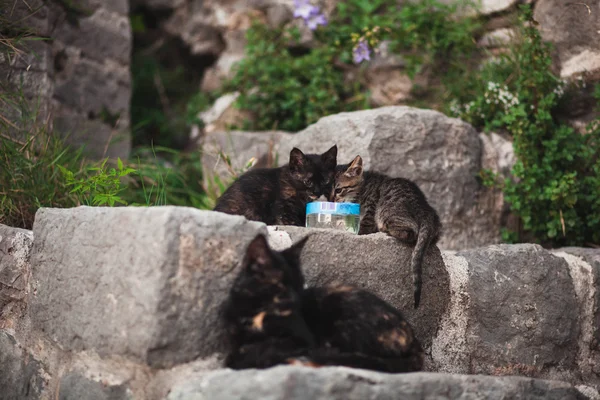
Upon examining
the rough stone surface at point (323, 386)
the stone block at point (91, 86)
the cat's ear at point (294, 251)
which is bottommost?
the rough stone surface at point (323, 386)

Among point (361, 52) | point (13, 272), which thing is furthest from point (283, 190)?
point (361, 52)

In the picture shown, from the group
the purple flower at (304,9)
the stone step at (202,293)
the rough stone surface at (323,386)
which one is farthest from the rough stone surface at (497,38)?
the rough stone surface at (323,386)

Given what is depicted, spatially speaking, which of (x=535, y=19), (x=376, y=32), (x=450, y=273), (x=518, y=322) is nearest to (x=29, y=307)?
(x=450, y=273)

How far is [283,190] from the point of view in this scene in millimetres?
3518

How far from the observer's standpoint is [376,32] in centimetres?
529

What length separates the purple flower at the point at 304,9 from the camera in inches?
220

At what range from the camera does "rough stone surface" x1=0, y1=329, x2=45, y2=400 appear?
2859mm

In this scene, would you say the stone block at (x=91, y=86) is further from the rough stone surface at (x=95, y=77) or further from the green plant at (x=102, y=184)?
the green plant at (x=102, y=184)

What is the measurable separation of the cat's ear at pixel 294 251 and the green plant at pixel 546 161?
7.15 feet

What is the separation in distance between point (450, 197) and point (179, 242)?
8.16ft

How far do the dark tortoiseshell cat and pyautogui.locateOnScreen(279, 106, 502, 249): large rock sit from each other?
1766mm

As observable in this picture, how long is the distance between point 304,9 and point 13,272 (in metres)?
3.55

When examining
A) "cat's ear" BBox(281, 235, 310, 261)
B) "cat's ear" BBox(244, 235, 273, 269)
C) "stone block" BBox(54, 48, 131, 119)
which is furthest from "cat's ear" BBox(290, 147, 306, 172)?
"stone block" BBox(54, 48, 131, 119)

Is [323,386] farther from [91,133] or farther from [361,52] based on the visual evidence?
[91,133]
